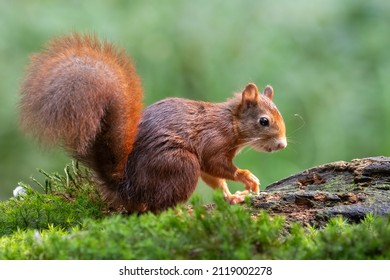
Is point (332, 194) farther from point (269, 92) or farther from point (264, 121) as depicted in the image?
point (269, 92)

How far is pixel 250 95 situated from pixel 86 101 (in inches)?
28.0

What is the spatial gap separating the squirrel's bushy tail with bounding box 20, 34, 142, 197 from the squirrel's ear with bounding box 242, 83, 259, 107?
0.41 metres

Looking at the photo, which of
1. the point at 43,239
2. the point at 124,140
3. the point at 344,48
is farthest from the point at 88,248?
the point at 344,48

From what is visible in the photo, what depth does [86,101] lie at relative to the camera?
2236 mm

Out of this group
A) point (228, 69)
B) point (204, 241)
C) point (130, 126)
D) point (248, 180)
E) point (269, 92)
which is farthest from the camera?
point (228, 69)

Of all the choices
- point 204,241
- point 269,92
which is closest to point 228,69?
point 269,92

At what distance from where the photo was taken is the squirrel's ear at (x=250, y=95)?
2686 millimetres

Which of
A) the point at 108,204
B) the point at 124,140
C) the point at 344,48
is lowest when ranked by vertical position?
the point at 108,204

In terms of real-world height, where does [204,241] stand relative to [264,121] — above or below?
below

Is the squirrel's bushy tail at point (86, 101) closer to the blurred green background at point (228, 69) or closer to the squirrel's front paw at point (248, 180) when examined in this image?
the squirrel's front paw at point (248, 180)

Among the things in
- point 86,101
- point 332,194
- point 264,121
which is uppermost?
point 86,101

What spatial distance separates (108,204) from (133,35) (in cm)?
164

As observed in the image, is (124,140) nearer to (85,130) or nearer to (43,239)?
(85,130)

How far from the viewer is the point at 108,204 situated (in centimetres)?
264
